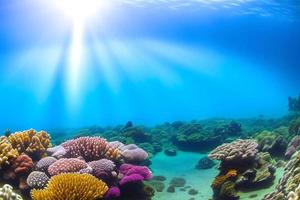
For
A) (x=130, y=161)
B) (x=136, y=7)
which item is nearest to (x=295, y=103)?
(x=136, y=7)

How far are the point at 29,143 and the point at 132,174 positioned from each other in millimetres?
3069

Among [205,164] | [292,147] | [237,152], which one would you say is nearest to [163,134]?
[205,164]

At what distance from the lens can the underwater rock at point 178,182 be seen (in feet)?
42.1

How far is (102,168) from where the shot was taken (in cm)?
880

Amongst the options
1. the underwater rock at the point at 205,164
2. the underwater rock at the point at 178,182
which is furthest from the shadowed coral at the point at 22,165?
the underwater rock at the point at 205,164

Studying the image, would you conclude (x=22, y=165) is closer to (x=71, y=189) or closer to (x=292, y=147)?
(x=71, y=189)

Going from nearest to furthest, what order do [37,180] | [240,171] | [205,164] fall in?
[37,180]
[240,171]
[205,164]

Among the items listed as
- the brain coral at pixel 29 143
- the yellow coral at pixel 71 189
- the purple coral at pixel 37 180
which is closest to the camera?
the yellow coral at pixel 71 189

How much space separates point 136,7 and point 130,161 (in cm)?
3681

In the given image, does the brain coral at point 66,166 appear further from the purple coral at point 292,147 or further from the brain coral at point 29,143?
the purple coral at point 292,147

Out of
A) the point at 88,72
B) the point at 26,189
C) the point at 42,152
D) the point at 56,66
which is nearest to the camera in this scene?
the point at 26,189

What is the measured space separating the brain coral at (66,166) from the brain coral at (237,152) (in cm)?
415

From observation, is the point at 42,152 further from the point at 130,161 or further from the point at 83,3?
the point at 83,3

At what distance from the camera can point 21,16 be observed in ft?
150
